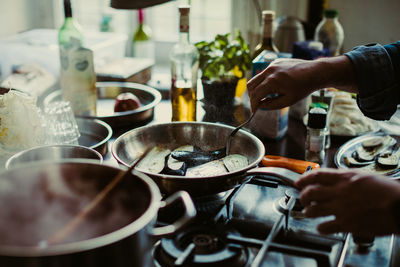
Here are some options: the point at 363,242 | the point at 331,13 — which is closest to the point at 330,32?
the point at 331,13

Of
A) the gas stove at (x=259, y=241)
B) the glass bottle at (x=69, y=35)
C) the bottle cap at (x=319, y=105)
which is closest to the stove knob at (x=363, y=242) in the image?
the gas stove at (x=259, y=241)

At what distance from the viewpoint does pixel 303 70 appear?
0.96 metres

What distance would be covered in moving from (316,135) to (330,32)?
0.85 m

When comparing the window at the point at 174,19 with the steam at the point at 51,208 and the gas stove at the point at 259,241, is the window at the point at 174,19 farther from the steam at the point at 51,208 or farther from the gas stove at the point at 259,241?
the steam at the point at 51,208

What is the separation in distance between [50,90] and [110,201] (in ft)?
4.13

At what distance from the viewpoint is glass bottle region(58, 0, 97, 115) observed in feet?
4.32

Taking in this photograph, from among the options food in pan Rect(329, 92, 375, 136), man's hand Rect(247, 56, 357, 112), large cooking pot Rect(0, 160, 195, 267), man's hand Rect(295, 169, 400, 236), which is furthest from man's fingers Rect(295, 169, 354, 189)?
food in pan Rect(329, 92, 375, 136)

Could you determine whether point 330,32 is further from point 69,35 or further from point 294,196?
point 294,196

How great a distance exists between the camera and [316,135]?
3.67 feet

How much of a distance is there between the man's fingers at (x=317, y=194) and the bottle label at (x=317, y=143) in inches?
18.3

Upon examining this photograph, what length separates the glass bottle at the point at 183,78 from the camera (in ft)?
4.42

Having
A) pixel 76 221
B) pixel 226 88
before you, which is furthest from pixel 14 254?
pixel 226 88

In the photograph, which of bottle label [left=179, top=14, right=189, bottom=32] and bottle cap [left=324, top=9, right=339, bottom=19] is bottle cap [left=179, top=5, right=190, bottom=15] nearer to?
bottle label [left=179, top=14, right=189, bottom=32]

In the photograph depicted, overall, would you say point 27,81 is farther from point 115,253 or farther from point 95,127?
point 115,253
